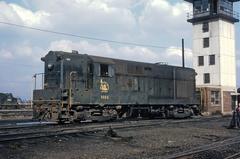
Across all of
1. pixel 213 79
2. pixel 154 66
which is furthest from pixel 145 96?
pixel 213 79

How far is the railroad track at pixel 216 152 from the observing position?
36.6ft

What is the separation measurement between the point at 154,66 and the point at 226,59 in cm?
2389

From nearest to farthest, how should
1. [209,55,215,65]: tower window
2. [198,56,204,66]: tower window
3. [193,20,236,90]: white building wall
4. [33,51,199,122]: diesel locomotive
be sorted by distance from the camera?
[33,51,199,122]: diesel locomotive < [193,20,236,90]: white building wall < [209,55,215,65]: tower window < [198,56,204,66]: tower window

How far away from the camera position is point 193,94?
30.6 m

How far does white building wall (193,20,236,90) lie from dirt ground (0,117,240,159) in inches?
1240

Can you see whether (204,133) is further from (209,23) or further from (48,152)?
Result: (209,23)

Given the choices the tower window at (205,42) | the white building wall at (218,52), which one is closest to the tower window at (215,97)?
the white building wall at (218,52)

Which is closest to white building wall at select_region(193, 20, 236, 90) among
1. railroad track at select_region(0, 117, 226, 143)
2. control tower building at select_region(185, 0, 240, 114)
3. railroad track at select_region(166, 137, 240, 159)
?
control tower building at select_region(185, 0, 240, 114)

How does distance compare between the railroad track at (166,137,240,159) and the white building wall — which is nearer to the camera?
the railroad track at (166,137,240,159)

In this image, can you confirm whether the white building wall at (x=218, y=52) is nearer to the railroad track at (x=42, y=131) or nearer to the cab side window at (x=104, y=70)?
the cab side window at (x=104, y=70)

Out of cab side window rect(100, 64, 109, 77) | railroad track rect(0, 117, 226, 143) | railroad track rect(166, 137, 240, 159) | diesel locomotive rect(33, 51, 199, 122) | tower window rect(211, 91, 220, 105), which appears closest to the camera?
railroad track rect(166, 137, 240, 159)

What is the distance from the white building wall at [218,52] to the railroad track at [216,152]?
34610 millimetres

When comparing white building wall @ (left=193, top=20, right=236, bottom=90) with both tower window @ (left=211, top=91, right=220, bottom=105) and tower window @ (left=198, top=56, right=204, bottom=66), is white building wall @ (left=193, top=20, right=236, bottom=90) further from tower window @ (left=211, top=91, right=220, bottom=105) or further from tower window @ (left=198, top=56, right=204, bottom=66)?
tower window @ (left=211, top=91, right=220, bottom=105)

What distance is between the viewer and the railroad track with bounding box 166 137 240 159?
11144 millimetres
